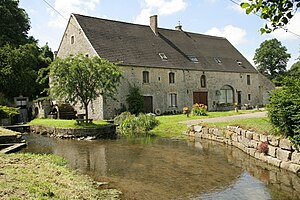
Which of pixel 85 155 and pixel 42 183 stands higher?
pixel 42 183

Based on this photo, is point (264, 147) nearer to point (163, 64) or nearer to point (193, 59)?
point (163, 64)

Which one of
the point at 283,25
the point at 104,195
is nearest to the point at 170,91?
the point at 104,195

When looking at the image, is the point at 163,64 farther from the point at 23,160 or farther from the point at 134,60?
the point at 23,160

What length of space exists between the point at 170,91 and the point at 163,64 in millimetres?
2498

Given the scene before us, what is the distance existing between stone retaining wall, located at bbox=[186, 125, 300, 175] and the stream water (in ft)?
0.83

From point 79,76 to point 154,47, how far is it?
11730mm

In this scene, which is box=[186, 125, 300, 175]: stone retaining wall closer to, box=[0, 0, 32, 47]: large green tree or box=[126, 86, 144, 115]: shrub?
box=[126, 86, 144, 115]: shrub

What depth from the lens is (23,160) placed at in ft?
30.1

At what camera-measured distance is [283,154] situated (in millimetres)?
8766

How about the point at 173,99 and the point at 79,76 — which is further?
the point at 173,99

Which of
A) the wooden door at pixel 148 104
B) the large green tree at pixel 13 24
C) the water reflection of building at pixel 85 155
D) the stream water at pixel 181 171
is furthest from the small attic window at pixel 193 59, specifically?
the large green tree at pixel 13 24

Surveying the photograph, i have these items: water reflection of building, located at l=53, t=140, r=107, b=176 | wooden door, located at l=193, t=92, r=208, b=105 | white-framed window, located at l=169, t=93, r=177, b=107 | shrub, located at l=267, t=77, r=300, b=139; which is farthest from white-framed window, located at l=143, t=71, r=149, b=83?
shrub, located at l=267, t=77, r=300, b=139

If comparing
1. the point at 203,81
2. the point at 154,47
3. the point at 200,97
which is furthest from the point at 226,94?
the point at 154,47

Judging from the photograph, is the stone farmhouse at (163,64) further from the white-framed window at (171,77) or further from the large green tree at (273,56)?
the large green tree at (273,56)
